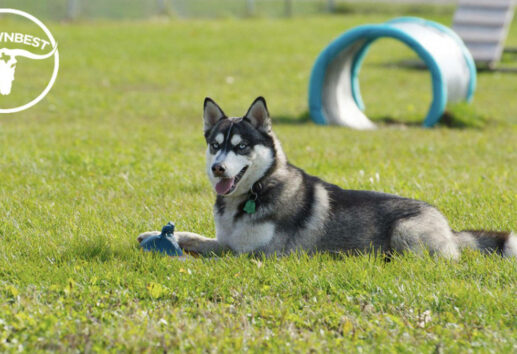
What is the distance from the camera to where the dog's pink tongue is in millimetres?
4844

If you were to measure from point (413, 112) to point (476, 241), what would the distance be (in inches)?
336

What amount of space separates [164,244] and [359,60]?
916cm

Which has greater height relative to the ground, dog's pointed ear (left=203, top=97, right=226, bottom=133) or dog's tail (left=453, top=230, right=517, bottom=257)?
dog's pointed ear (left=203, top=97, right=226, bottom=133)

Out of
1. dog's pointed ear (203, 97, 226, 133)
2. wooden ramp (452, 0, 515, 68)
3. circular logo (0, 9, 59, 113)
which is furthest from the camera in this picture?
wooden ramp (452, 0, 515, 68)

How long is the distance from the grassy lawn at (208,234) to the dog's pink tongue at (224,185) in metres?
0.53

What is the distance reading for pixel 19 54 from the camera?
17875 mm

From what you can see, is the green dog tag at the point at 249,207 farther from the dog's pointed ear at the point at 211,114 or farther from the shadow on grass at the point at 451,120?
the shadow on grass at the point at 451,120

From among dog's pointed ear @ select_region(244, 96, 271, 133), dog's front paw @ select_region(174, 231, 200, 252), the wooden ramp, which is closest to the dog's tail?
dog's pointed ear @ select_region(244, 96, 271, 133)

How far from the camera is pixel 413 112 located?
13070 mm

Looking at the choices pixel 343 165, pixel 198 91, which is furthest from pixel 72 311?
pixel 198 91

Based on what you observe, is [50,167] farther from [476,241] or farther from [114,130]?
[476,241]

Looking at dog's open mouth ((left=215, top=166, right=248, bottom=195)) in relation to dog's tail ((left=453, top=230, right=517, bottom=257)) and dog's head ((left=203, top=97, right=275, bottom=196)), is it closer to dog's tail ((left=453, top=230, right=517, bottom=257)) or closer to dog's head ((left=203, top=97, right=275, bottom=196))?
dog's head ((left=203, top=97, right=275, bottom=196))

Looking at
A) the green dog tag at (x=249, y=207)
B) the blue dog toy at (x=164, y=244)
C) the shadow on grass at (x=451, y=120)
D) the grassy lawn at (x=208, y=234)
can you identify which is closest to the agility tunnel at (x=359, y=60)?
the shadow on grass at (x=451, y=120)

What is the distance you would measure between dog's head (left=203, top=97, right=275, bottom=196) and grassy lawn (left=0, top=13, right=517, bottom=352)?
602 mm
